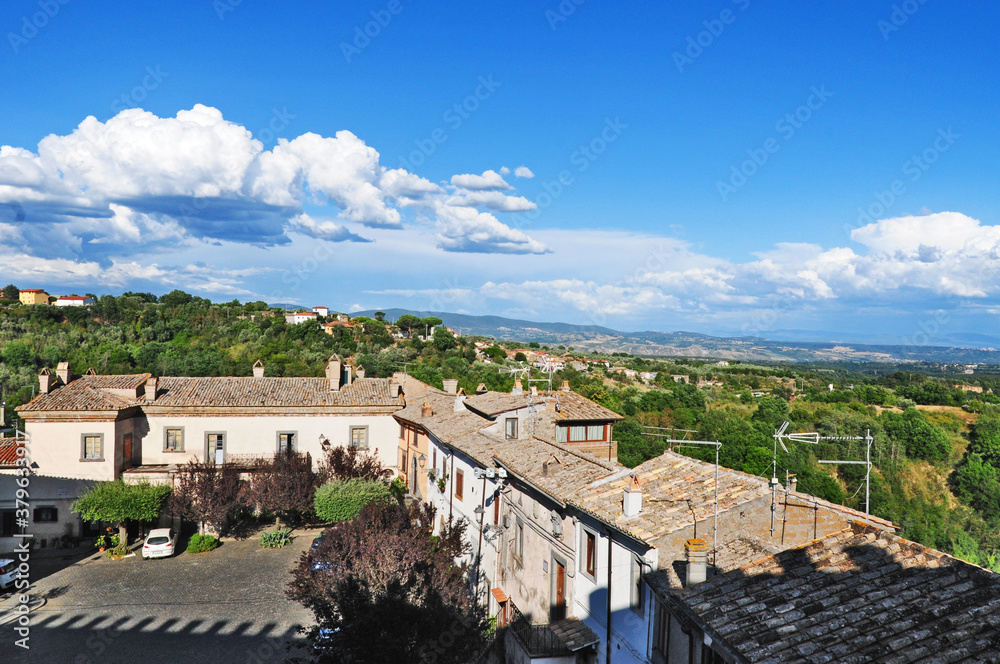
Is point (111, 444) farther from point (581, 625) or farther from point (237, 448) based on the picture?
point (581, 625)

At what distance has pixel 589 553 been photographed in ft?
44.3

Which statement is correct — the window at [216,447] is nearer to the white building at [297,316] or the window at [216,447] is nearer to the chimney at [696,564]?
the chimney at [696,564]

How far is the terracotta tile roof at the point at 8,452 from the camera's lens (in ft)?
84.8

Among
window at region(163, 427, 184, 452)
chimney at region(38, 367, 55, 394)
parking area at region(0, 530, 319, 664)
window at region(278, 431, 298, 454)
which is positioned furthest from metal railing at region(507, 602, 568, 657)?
chimney at region(38, 367, 55, 394)

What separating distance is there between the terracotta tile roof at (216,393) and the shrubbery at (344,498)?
7.03 metres

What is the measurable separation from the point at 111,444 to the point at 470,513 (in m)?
Answer: 17.7

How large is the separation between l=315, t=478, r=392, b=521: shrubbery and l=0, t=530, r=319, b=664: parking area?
8.04 feet

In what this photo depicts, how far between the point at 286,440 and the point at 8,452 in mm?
11644

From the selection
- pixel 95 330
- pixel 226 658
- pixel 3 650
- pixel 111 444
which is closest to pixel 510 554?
pixel 226 658

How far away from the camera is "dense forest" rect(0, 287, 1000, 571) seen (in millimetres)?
42656

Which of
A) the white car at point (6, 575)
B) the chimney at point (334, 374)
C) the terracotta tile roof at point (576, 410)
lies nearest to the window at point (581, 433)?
the terracotta tile roof at point (576, 410)

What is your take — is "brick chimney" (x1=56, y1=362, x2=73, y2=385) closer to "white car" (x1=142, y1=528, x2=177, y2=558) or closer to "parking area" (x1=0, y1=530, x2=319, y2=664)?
"parking area" (x1=0, y1=530, x2=319, y2=664)

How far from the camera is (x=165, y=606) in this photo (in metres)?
20.7

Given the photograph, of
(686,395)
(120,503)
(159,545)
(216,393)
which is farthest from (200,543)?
(686,395)
